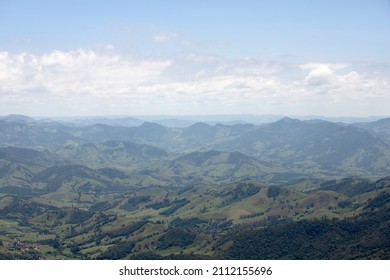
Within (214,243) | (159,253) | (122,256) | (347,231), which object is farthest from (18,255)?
(347,231)

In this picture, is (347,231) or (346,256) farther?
(347,231)

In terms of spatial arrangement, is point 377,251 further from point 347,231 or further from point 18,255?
point 18,255

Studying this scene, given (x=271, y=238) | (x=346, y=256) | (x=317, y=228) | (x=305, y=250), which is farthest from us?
(x=317, y=228)

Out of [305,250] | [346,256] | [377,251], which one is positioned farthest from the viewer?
[305,250]
